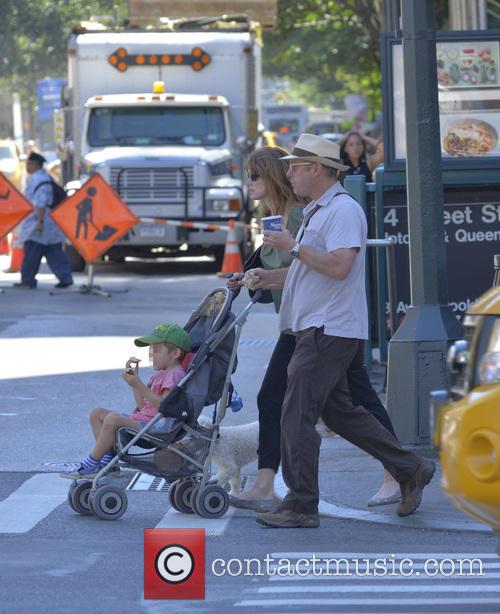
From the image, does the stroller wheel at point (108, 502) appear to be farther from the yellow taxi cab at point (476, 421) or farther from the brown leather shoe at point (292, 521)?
the yellow taxi cab at point (476, 421)

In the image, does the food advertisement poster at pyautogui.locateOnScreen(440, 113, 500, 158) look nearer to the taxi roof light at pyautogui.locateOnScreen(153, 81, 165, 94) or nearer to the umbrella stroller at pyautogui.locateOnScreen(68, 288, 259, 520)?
the umbrella stroller at pyautogui.locateOnScreen(68, 288, 259, 520)

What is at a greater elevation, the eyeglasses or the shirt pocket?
the eyeglasses

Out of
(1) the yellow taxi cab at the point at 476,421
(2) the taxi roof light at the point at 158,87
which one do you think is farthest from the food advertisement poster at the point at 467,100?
(2) the taxi roof light at the point at 158,87

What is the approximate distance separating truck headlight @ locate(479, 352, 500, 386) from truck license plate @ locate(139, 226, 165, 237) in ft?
57.7

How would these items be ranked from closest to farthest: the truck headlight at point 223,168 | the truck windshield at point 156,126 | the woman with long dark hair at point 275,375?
1. the woman with long dark hair at point 275,375
2. the truck headlight at point 223,168
3. the truck windshield at point 156,126

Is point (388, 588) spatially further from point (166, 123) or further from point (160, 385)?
point (166, 123)

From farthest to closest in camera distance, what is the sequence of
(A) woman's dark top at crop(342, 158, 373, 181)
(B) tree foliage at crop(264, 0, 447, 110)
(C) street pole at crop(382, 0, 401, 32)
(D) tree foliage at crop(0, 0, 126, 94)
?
1. (D) tree foliage at crop(0, 0, 126, 94)
2. (B) tree foliage at crop(264, 0, 447, 110)
3. (C) street pole at crop(382, 0, 401, 32)
4. (A) woman's dark top at crop(342, 158, 373, 181)

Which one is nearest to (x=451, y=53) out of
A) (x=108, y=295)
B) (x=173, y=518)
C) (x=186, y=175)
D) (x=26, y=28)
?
(x=173, y=518)

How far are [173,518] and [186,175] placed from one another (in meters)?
15.6

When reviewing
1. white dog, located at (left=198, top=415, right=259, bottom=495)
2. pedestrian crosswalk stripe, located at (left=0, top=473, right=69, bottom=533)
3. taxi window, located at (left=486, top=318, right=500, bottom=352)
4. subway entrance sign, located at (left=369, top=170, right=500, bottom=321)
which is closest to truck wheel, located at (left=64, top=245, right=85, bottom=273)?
subway entrance sign, located at (left=369, top=170, right=500, bottom=321)

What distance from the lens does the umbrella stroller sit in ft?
25.2

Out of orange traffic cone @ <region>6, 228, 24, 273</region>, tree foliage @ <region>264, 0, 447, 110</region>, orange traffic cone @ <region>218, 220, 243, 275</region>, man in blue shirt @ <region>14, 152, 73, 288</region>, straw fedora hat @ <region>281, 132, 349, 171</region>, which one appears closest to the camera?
straw fedora hat @ <region>281, 132, 349, 171</region>

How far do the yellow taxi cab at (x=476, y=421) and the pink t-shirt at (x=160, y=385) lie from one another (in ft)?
8.13

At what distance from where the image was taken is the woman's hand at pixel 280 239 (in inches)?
283
